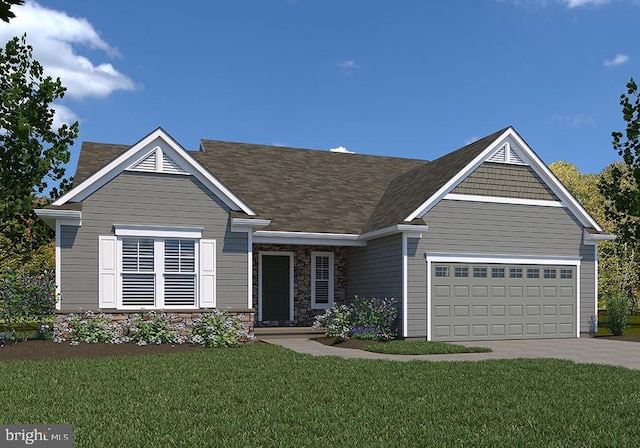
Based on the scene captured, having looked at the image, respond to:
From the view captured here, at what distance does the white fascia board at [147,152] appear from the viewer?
55.1 feet

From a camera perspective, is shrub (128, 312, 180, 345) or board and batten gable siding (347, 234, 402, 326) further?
board and batten gable siding (347, 234, 402, 326)

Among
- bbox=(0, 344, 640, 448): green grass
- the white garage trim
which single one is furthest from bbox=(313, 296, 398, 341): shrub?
→ bbox=(0, 344, 640, 448): green grass


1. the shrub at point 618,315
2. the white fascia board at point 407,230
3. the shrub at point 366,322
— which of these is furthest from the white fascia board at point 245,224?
the shrub at point 618,315

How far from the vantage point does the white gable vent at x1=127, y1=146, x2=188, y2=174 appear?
17.4 metres

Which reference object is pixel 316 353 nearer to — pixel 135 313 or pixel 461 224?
pixel 135 313

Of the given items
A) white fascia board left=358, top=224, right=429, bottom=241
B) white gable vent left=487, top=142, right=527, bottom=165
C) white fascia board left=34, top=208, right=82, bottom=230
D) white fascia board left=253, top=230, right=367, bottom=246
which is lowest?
white fascia board left=253, top=230, right=367, bottom=246

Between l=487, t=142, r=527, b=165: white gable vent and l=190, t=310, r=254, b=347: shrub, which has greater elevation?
l=487, t=142, r=527, b=165: white gable vent

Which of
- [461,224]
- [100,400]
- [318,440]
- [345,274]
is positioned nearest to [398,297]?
[461,224]

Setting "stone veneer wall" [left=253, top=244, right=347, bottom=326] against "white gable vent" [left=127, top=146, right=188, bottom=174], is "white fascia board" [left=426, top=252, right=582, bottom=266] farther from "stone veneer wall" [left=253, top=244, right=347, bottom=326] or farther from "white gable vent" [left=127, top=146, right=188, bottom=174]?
"white gable vent" [left=127, top=146, right=188, bottom=174]

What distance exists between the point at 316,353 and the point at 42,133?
13.1m

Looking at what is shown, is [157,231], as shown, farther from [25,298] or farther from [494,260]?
[494,260]

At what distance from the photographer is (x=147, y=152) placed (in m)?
17.4

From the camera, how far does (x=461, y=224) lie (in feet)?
64.0

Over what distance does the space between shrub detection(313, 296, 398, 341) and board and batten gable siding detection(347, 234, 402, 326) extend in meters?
0.33
